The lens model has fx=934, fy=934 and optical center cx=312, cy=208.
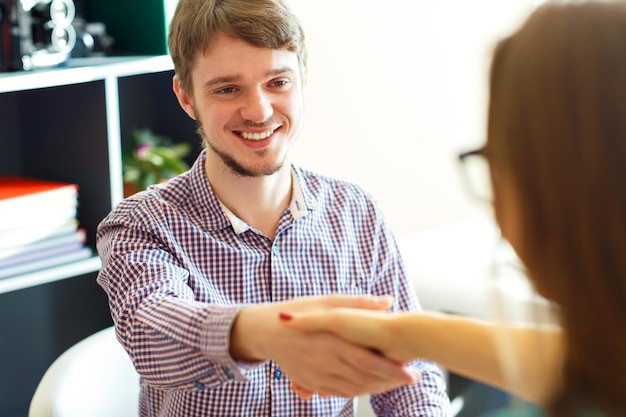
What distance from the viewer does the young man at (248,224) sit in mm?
1550

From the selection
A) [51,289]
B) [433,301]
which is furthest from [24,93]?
[433,301]

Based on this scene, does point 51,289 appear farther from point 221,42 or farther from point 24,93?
point 221,42

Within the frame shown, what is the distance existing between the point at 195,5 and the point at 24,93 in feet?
2.77

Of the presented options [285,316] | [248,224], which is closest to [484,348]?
[285,316]

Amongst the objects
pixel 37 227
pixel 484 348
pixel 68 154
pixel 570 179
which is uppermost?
pixel 570 179

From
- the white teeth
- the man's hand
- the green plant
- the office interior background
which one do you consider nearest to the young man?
the white teeth

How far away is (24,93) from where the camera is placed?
2354 millimetres

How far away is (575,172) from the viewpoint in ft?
2.42

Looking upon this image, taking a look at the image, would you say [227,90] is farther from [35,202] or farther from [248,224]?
[35,202]

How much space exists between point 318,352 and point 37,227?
4.03ft

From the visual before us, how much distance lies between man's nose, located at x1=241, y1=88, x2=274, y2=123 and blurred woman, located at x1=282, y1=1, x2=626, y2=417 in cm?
86

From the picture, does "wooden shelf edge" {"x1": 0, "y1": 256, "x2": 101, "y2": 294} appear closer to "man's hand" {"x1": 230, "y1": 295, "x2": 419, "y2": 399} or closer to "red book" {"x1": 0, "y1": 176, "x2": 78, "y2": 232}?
"red book" {"x1": 0, "y1": 176, "x2": 78, "y2": 232}

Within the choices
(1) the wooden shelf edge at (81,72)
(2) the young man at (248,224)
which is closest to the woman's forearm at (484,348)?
(2) the young man at (248,224)

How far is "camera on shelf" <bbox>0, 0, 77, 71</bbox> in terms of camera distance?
204 centimetres
